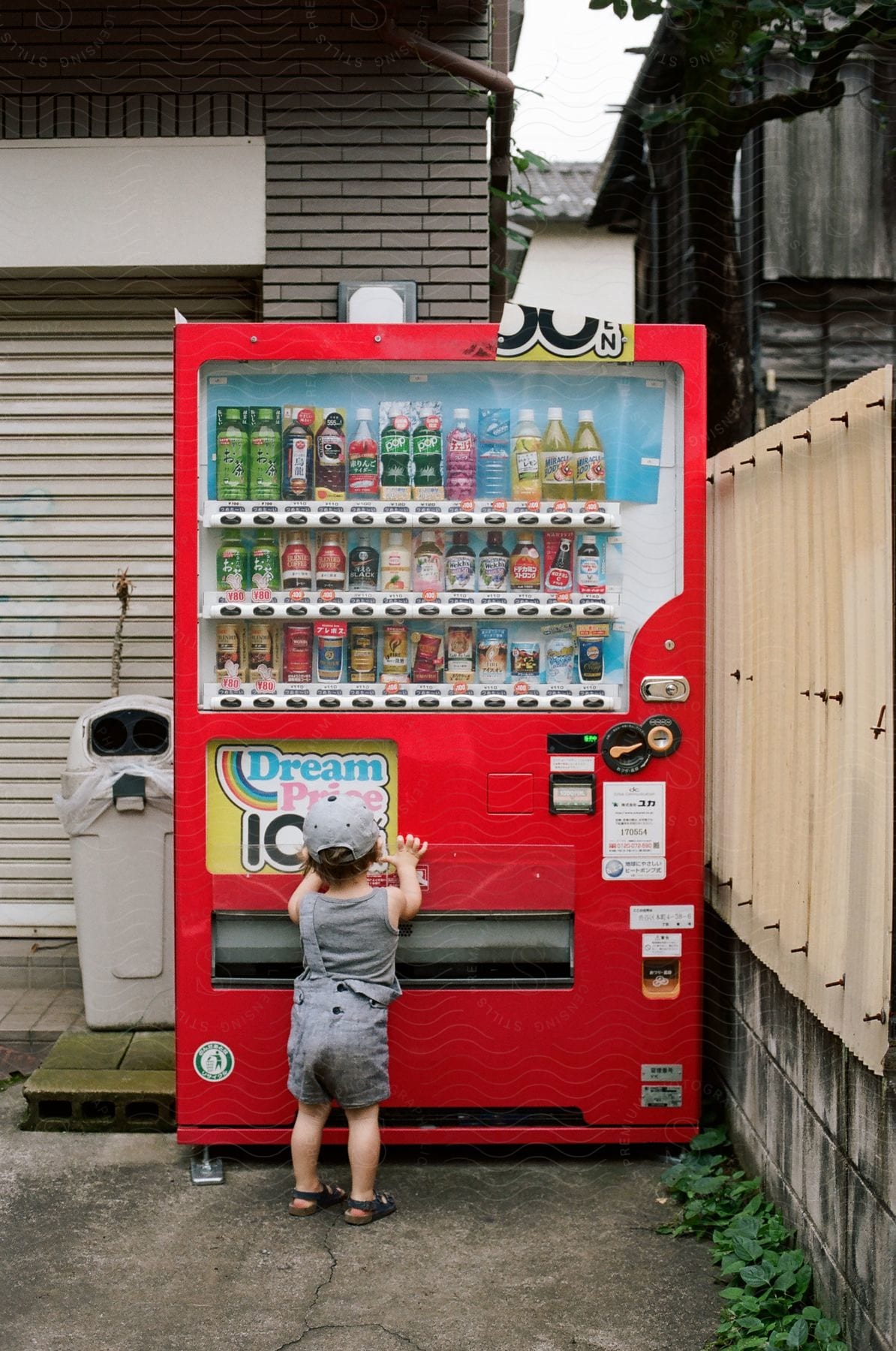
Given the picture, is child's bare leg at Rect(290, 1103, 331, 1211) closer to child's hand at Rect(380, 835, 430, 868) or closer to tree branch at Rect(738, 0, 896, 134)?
child's hand at Rect(380, 835, 430, 868)

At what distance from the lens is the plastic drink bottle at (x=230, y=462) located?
3.97 meters

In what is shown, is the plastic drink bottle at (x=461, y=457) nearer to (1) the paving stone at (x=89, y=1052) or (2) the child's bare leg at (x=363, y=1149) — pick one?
(2) the child's bare leg at (x=363, y=1149)

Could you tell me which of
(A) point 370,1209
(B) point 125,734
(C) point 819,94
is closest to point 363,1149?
(A) point 370,1209

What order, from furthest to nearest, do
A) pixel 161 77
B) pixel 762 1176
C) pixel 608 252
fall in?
1. pixel 608 252
2. pixel 161 77
3. pixel 762 1176

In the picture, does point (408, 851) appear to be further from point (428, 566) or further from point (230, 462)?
point (230, 462)

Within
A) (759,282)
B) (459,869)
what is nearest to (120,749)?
(459,869)

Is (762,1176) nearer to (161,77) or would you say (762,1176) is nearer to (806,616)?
(806,616)

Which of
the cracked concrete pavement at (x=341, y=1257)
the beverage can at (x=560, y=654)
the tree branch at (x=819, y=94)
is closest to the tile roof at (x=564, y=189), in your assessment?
the tree branch at (x=819, y=94)

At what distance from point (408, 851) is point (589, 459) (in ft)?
4.39

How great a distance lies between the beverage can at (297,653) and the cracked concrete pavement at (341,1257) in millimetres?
1528

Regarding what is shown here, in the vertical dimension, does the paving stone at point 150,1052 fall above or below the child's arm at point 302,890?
below

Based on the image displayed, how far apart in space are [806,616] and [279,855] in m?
1.76

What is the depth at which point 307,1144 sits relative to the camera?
368cm

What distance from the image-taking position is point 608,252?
1611 cm
